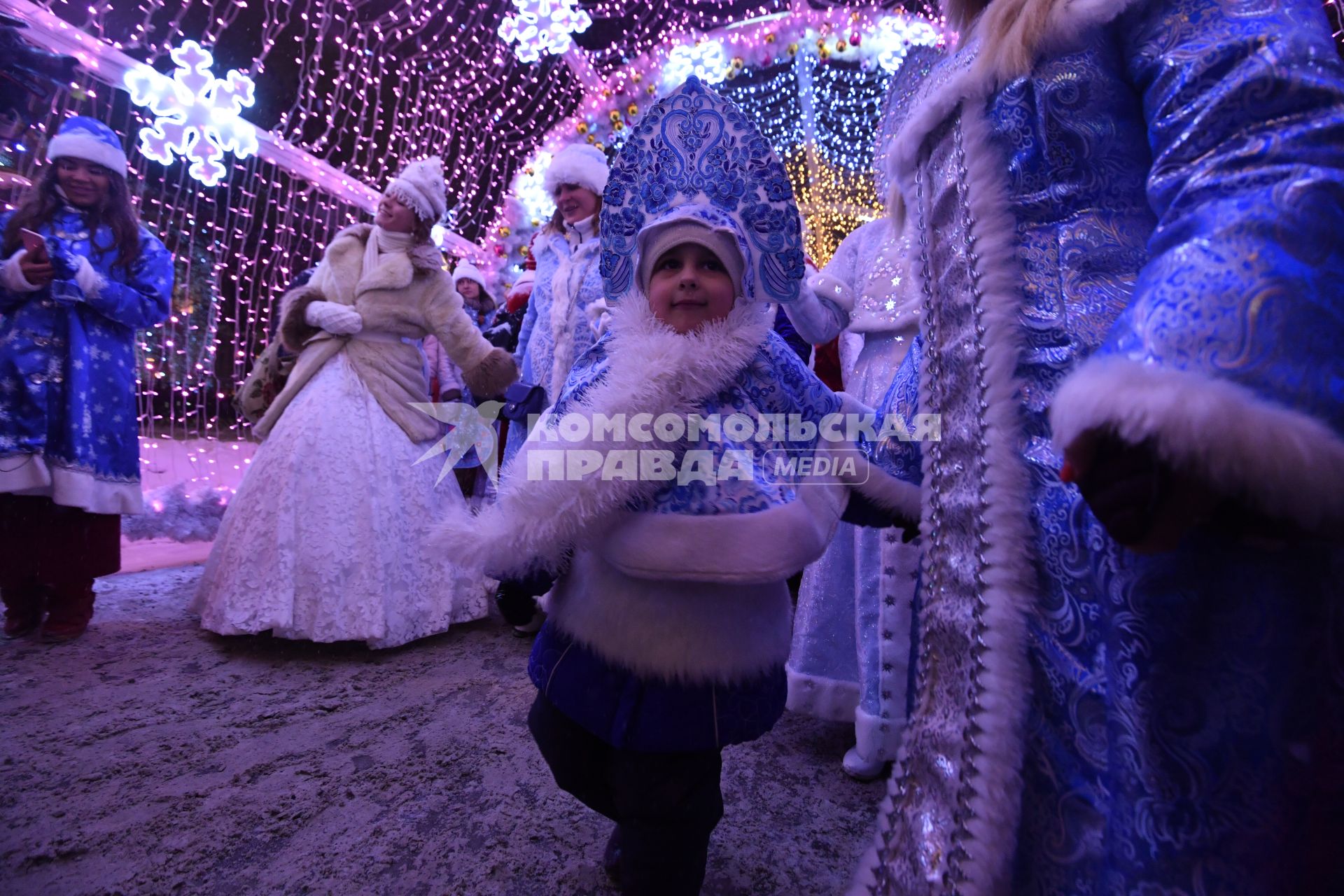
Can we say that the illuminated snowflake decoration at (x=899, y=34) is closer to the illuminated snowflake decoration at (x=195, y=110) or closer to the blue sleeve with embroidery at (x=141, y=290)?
the illuminated snowflake decoration at (x=195, y=110)

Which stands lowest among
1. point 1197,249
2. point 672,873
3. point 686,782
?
point 672,873

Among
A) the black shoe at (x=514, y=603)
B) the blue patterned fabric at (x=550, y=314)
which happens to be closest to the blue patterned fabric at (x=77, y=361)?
the blue patterned fabric at (x=550, y=314)

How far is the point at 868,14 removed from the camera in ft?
13.4

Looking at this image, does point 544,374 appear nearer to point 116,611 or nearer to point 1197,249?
point 116,611

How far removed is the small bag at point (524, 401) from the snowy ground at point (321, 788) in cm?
111

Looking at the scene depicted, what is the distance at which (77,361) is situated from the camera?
7.87 ft

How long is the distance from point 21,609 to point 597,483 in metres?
2.92

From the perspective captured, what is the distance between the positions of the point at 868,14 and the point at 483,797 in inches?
193

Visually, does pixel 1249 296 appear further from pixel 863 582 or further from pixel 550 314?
pixel 550 314

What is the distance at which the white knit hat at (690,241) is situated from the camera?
103 cm

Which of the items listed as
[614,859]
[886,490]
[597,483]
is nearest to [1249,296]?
[886,490]

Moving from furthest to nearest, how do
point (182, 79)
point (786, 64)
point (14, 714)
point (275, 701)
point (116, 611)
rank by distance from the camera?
point (786, 64) → point (182, 79) → point (116, 611) → point (275, 701) → point (14, 714)

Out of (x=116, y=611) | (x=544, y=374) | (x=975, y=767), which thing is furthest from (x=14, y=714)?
(x=975, y=767)

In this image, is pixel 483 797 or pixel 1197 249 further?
pixel 483 797
